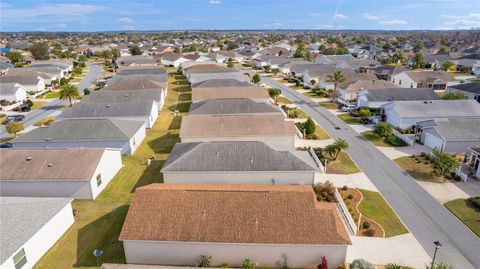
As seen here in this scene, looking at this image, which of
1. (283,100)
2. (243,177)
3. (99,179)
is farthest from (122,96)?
(243,177)

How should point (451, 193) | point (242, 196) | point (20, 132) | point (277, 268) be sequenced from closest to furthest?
point (277, 268) → point (242, 196) → point (451, 193) → point (20, 132)

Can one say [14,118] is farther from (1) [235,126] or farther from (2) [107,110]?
(1) [235,126]

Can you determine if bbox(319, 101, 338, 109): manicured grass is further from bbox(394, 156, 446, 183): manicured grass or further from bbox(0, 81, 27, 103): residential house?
bbox(0, 81, 27, 103): residential house

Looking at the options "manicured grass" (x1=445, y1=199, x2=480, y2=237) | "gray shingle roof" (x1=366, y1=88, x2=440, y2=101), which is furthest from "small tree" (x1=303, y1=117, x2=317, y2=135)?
"gray shingle roof" (x1=366, y1=88, x2=440, y2=101)

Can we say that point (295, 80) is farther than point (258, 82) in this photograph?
Yes

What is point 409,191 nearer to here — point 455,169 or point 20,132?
point 455,169

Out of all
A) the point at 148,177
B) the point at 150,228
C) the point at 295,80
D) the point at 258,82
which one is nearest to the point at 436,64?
the point at 295,80
